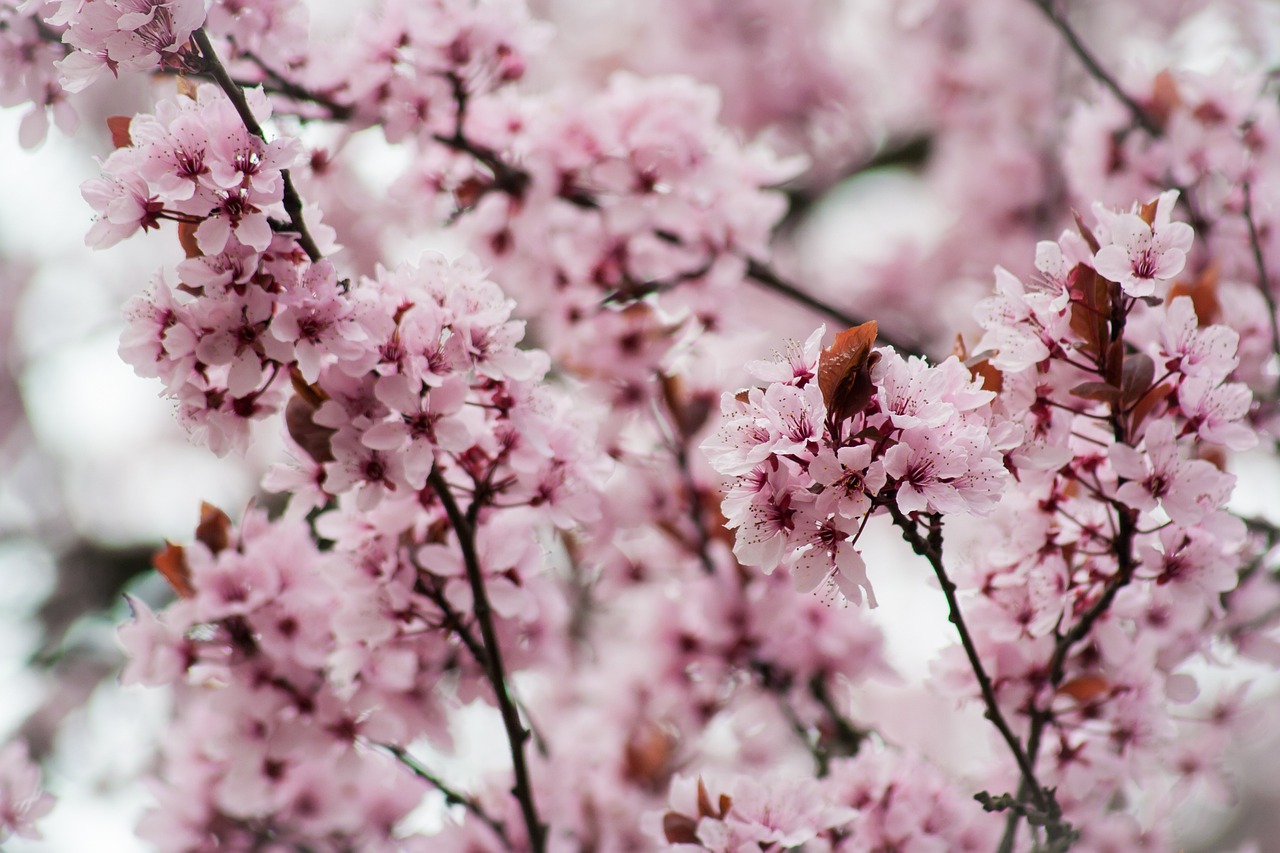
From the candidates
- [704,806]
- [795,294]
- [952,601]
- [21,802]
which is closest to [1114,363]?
[952,601]

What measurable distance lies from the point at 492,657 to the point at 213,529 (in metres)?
0.48

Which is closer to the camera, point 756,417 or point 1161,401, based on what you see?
point 756,417

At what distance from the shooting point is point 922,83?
3.27 metres

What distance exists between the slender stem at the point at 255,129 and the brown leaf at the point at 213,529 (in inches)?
19.1

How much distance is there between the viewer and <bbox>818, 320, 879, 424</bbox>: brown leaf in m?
1.04

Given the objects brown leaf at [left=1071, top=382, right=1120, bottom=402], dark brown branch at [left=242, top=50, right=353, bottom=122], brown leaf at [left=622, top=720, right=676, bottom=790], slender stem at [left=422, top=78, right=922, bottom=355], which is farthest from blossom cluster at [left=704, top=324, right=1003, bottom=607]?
brown leaf at [left=622, top=720, right=676, bottom=790]

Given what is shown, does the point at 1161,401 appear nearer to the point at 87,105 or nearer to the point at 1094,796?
the point at 1094,796

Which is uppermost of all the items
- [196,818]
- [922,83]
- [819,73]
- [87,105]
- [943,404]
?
[87,105]

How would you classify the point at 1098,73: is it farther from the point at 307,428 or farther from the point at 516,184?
the point at 307,428

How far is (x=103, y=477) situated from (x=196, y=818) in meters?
3.40

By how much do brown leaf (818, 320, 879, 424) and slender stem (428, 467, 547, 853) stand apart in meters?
0.48

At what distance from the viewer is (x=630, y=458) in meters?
2.00

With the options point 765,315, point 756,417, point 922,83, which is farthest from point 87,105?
point 756,417

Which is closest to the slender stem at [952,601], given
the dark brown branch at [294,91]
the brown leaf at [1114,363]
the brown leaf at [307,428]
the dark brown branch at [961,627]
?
the dark brown branch at [961,627]
